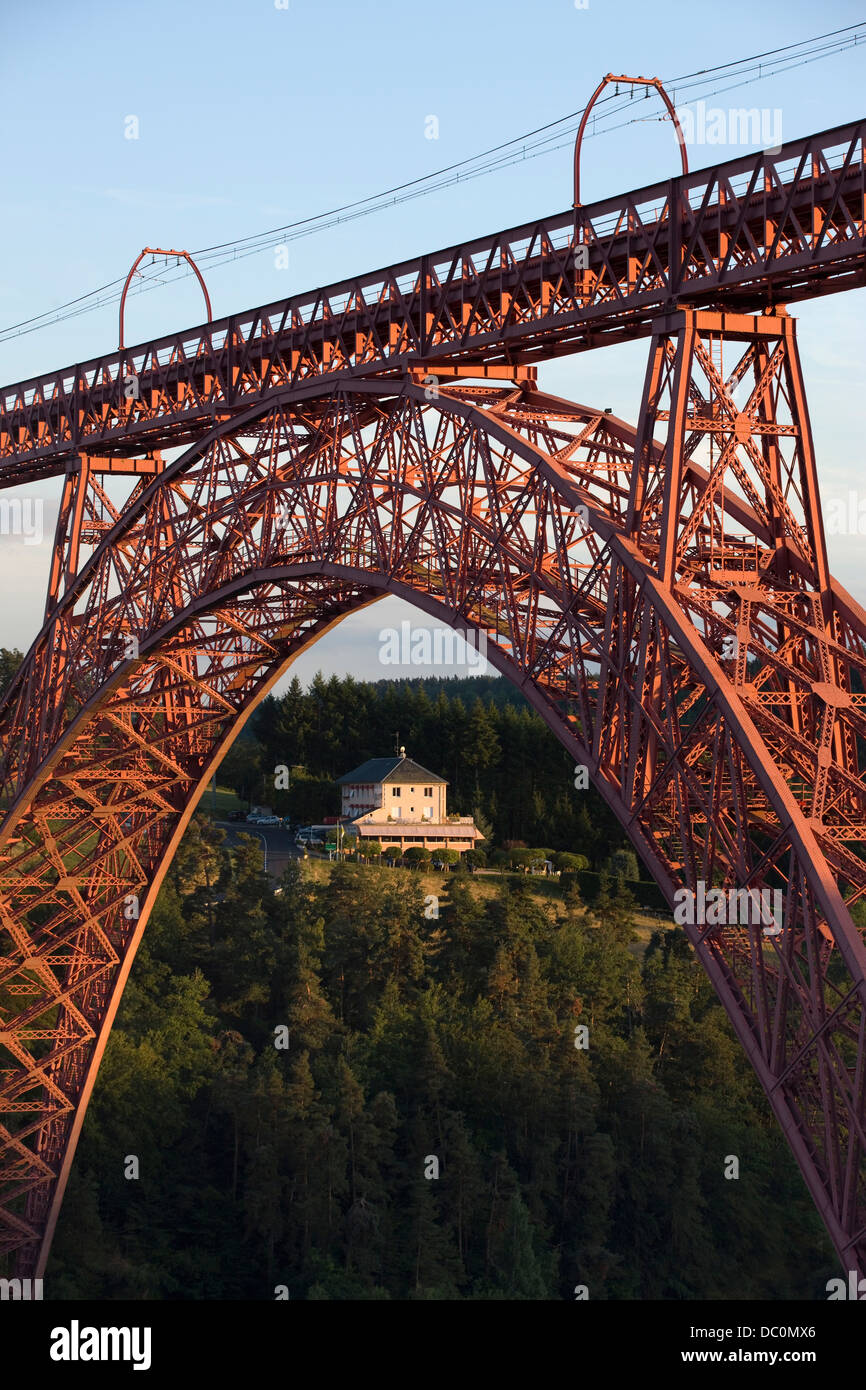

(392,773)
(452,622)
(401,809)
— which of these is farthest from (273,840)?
(452,622)

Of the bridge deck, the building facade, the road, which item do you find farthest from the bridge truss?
the building facade

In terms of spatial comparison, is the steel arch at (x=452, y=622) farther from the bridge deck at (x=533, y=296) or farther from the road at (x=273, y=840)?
the road at (x=273, y=840)

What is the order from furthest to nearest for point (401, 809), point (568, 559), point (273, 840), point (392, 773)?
point (273, 840), point (392, 773), point (401, 809), point (568, 559)

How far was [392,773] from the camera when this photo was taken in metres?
84.2

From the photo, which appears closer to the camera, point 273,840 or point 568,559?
point 568,559

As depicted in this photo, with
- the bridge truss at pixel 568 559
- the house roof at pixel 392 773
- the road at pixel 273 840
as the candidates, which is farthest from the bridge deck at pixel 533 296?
the house roof at pixel 392 773

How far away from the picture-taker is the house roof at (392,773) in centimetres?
8400

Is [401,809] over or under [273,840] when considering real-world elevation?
over

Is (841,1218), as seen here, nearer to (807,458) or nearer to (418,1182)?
(807,458)

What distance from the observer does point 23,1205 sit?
44.7m

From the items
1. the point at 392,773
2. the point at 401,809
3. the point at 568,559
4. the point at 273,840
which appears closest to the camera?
the point at 568,559

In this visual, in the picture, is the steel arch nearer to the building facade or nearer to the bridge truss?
the bridge truss

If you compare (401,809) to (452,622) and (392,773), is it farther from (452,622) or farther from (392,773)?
(452,622)

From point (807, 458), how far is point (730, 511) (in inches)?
44.2
